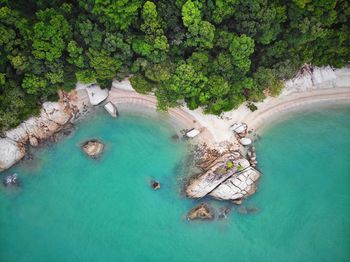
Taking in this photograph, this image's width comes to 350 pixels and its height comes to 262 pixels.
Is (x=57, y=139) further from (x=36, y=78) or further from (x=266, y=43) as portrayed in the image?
(x=266, y=43)

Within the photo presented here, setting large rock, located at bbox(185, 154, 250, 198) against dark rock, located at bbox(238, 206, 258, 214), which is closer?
large rock, located at bbox(185, 154, 250, 198)

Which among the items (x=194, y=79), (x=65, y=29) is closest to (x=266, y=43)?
(x=194, y=79)

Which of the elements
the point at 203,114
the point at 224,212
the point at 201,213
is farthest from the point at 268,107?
the point at 201,213

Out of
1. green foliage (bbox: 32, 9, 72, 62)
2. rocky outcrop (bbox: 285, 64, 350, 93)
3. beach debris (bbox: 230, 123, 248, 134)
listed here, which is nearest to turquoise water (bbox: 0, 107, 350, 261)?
beach debris (bbox: 230, 123, 248, 134)

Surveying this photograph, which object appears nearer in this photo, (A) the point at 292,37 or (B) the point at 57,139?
(A) the point at 292,37

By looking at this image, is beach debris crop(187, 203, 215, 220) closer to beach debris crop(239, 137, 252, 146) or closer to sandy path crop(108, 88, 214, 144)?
sandy path crop(108, 88, 214, 144)
